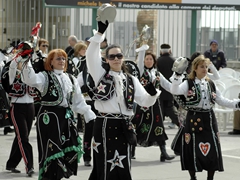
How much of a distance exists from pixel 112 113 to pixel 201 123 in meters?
1.90

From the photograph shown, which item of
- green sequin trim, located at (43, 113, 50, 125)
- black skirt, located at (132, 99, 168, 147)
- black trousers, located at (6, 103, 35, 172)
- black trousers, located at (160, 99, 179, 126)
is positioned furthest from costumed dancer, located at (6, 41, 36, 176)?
black trousers, located at (160, 99, 179, 126)

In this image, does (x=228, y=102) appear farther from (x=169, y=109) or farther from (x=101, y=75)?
(x=169, y=109)

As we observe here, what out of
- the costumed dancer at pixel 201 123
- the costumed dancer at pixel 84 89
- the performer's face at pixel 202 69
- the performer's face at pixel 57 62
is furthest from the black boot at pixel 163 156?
the performer's face at pixel 57 62

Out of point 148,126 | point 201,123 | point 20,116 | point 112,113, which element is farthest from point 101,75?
point 148,126

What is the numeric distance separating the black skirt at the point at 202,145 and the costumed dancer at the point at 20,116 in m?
1.99

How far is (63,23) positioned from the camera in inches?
689

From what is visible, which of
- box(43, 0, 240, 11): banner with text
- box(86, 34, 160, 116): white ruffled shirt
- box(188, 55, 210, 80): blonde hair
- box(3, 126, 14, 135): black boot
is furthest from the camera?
box(43, 0, 240, 11): banner with text

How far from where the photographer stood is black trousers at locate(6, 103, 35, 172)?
9234 millimetres

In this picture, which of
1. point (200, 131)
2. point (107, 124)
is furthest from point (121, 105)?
point (200, 131)

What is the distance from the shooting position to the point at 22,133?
9.29m

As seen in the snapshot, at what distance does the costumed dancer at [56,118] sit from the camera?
318 inches

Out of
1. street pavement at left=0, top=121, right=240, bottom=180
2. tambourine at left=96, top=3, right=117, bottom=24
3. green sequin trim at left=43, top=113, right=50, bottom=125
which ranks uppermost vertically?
tambourine at left=96, top=3, right=117, bottom=24

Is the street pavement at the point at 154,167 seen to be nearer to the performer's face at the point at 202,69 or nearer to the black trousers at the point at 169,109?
the black trousers at the point at 169,109

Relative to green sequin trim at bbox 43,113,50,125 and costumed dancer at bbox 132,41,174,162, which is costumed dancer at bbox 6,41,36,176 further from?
costumed dancer at bbox 132,41,174,162
